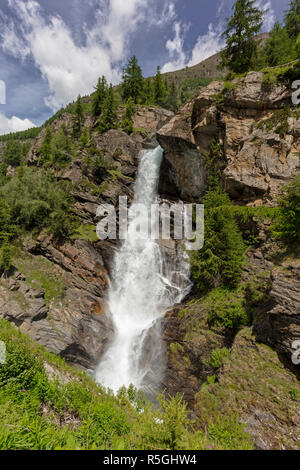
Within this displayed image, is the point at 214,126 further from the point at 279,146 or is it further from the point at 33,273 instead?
the point at 33,273

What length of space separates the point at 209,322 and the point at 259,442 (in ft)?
20.2

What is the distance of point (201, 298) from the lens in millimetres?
15328

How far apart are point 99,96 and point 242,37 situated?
94.0ft

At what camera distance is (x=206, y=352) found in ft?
40.0

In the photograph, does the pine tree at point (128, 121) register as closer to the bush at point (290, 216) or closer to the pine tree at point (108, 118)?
the pine tree at point (108, 118)

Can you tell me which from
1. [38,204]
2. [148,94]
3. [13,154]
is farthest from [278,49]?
[13,154]

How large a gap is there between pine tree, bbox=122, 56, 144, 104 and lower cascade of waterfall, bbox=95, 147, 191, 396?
3272 centimetres

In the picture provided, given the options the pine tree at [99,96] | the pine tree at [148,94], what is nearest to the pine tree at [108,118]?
the pine tree at [99,96]

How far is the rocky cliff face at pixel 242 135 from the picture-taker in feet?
50.4

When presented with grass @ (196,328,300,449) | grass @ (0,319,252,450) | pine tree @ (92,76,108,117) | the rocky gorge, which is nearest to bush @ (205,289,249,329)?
the rocky gorge

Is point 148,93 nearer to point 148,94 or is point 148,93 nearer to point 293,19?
point 148,94

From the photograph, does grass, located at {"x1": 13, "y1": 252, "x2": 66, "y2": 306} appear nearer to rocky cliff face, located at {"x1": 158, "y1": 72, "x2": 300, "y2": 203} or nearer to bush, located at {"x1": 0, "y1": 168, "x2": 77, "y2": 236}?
bush, located at {"x1": 0, "y1": 168, "x2": 77, "y2": 236}

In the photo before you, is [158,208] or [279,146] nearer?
[279,146]
